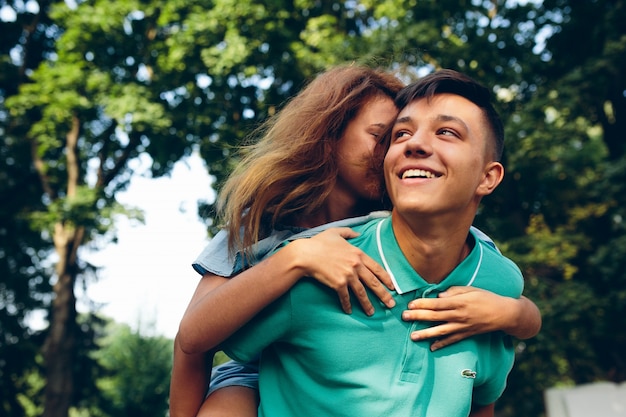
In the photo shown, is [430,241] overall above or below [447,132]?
below

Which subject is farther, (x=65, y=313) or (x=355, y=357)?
(x=65, y=313)

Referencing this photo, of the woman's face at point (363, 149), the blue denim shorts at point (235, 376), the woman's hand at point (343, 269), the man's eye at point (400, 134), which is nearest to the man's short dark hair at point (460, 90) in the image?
the man's eye at point (400, 134)

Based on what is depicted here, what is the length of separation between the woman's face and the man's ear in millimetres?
450

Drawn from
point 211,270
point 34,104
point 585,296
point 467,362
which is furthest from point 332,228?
point 34,104

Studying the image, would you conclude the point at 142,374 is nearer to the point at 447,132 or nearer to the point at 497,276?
the point at 497,276

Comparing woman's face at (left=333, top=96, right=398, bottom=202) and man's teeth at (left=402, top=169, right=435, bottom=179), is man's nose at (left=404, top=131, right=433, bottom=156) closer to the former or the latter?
man's teeth at (left=402, top=169, right=435, bottom=179)

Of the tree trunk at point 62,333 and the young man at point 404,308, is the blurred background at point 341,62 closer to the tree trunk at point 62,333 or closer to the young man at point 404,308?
the tree trunk at point 62,333

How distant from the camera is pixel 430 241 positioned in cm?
191

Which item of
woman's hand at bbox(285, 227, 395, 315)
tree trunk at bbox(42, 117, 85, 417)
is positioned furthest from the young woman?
tree trunk at bbox(42, 117, 85, 417)

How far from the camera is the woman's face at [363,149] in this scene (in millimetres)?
2305

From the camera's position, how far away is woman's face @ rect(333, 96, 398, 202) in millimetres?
2305

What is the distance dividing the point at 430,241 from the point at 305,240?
386 millimetres

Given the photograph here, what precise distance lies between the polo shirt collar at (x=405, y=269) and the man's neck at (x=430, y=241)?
3 cm

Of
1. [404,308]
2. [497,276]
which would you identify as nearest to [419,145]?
[404,308]
